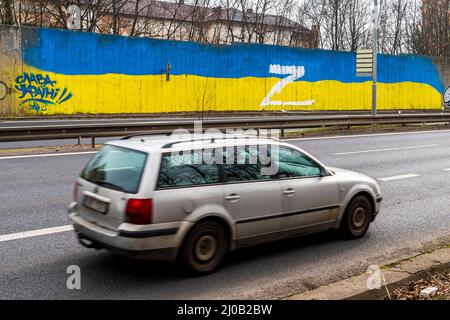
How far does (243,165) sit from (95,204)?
1550 millimetres

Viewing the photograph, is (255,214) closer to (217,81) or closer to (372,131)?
(372,131)

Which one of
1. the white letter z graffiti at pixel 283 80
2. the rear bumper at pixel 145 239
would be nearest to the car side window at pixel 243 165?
the rear bumper at pixel 145 239

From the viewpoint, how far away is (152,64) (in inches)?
1065

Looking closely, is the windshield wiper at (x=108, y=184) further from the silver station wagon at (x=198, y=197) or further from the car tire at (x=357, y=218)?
the car tire at (x=357, y=218)

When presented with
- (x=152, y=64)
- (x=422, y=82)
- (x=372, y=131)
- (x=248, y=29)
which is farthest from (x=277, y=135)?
(x=248, y=29)

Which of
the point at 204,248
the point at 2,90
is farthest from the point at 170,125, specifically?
the point at 204,248

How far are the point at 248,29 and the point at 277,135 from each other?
30.5 m

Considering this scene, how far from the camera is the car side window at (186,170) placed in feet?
15.8

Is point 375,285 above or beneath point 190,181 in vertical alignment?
beneath

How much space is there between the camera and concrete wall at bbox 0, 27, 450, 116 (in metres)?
23.5

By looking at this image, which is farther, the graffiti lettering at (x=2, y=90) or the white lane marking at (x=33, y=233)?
the graffiti lettering at (x=2, y=90)

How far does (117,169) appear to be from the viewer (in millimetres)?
5043

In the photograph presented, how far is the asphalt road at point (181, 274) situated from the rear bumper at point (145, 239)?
31cm

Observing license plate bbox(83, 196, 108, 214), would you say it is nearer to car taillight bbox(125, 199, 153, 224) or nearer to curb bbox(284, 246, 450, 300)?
car taillight bbox(125, 199, 153, 224)
